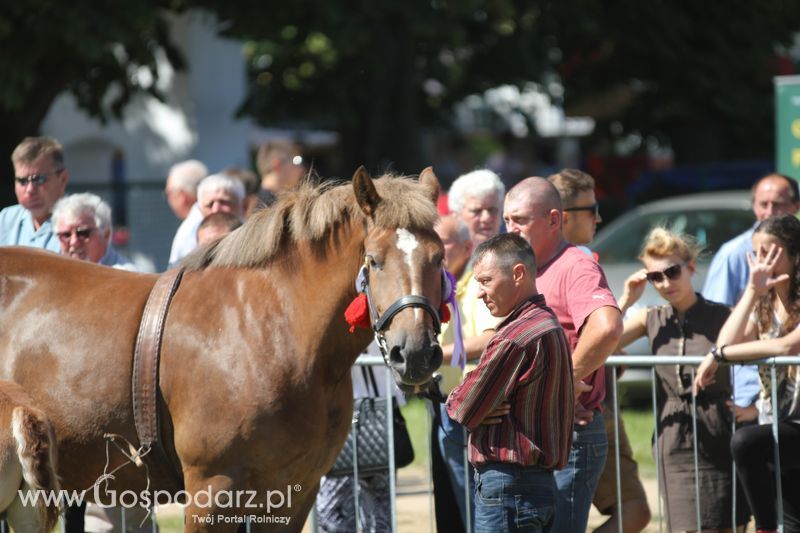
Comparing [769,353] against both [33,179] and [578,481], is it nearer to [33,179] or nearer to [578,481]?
[578,481]

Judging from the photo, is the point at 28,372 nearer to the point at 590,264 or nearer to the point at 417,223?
the point at 417,223

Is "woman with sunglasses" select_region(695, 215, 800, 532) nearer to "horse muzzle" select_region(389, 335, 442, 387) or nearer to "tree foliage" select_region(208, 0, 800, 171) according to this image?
"horse muzzle" select_region(389, 335, 442, 387)

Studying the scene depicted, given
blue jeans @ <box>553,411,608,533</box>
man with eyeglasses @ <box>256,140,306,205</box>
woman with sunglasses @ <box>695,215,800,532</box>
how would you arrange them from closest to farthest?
blue jeans @ <box>553,411,608,533</box> < woman with sunglasses @ <box>695,215,800,532</box> < man with eyeglasses @ <box>256,140,306,205</box>

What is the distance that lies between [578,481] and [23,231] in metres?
3.57

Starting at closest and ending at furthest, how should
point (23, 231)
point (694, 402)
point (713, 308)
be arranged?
point (694, 402) < point (713, 308) < point (23, 231)

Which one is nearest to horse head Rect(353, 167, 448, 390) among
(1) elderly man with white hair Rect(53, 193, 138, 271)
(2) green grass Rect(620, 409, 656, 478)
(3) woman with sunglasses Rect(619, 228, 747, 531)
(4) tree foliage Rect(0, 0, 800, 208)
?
(3) woman with sunglasses Rect(619, 228, 747, 531)

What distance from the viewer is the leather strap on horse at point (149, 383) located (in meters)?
4.60

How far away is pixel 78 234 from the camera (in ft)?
20.4

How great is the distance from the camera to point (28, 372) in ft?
15.5

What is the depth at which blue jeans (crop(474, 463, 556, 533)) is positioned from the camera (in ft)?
14.3

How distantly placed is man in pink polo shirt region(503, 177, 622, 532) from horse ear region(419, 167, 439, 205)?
1.42 ft

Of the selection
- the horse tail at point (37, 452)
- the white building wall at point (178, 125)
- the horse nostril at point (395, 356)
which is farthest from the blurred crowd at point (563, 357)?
the white building wall at point (178, 125)

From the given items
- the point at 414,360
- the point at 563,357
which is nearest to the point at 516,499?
the point at 563,357

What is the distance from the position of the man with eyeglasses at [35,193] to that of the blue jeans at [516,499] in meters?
3.27
